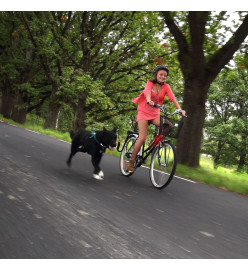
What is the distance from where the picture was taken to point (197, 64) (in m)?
9.17

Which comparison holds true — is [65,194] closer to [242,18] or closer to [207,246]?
[207,246]

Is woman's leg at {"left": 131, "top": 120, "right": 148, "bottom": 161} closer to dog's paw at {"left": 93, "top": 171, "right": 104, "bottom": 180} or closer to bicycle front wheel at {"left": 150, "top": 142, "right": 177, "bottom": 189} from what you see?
bicycle front wheel at {"left": 150, "top": 142, "right": 177, "bottom": 189}

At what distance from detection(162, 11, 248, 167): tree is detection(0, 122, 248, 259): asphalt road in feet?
9.92

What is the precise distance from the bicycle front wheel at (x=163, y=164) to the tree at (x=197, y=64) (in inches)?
134

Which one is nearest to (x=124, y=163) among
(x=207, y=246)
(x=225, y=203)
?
(x=225, y=203)

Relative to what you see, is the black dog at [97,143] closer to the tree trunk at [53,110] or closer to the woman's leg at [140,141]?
the woman's leg at [140,141]

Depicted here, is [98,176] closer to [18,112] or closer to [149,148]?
[149,148]

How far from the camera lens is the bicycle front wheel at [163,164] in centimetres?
579

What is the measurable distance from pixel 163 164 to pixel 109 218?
7.74 ft

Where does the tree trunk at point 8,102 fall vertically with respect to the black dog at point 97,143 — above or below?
above

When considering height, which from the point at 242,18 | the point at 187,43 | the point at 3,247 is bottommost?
the point at 3,247

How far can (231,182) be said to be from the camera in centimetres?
789

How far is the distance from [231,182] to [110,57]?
14.1 meters

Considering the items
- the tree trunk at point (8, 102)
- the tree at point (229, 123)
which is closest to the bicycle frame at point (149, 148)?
the tree trunk at point (8, 102)
